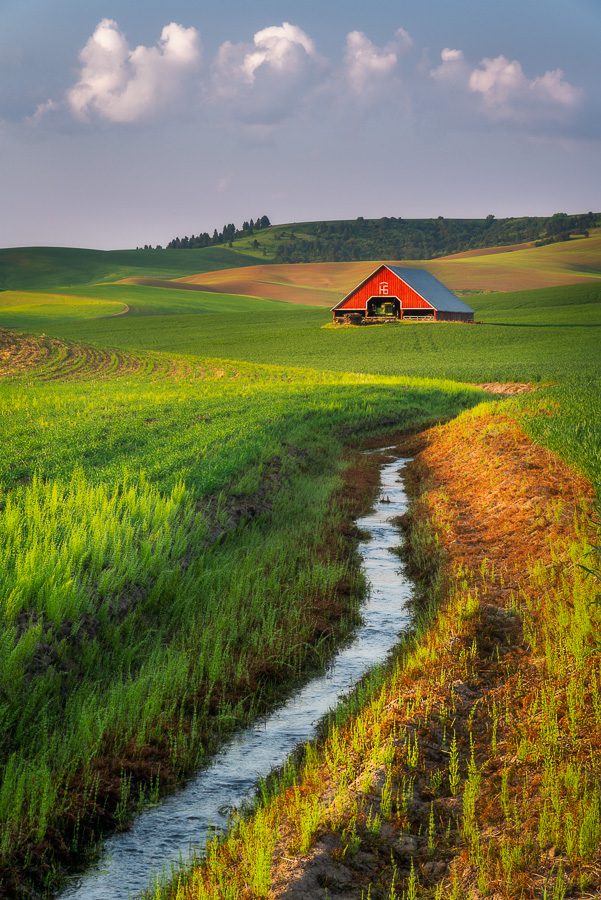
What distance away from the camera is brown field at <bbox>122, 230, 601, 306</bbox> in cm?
13300

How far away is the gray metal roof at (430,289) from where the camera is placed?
261 feet

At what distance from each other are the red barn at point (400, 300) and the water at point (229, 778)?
7189 centimetres

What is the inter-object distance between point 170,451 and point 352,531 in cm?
477

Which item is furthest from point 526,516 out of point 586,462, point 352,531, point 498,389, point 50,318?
point 50,318

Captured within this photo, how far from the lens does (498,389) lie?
37.2m

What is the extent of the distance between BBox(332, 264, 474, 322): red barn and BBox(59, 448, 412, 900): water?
71887 millimetres

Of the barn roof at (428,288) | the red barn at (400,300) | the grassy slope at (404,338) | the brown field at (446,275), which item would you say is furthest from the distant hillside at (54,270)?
the barn roof at (428,288)

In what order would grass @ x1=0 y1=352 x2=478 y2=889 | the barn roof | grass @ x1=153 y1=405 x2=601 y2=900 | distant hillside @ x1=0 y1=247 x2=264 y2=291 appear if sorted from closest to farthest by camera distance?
grass @ x1=153 y1=405 x2=601 y2=900
grass @ x1=0 y1=352 x2=478 y2=889
the barn roof
distant hillside @ x1=0 y1=247 x2=264 y2=291

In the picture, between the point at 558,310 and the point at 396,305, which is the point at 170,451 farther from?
the point at 558,310

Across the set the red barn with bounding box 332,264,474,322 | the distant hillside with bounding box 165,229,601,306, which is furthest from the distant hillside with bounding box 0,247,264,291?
the red barn with bounding box 332,264,474,322

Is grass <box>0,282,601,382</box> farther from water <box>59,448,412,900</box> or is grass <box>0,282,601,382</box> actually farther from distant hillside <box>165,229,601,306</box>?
water <box>59,448,412,900</box>

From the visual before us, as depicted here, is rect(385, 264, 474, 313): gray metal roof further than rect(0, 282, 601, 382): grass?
Yes

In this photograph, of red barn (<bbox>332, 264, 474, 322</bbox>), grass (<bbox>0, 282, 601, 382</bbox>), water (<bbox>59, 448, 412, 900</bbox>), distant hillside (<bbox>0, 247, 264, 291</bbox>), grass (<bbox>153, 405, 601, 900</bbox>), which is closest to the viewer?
grass (<bbox>153, 405, 601, 900</bbox>)

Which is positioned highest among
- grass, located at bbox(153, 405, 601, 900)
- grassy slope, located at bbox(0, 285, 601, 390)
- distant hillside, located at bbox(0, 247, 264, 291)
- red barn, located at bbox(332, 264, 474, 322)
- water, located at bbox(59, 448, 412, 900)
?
distant hillside, located at bbox(0, 247, 264, 291)
